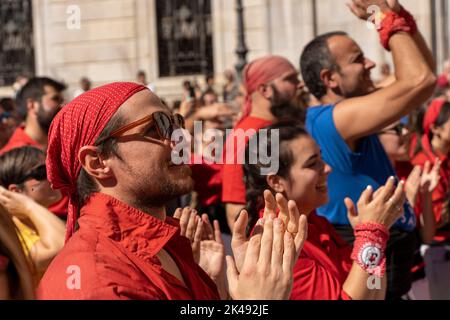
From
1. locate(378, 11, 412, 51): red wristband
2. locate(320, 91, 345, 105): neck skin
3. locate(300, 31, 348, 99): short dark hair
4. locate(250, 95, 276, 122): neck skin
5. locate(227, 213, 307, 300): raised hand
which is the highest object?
locate(378, 11, 412, 51): red wristband

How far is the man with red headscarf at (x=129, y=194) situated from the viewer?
7.29ft

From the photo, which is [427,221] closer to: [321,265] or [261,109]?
[261,109]

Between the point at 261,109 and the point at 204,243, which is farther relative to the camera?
the point at 261,109

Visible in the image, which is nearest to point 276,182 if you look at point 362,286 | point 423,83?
point 362,286

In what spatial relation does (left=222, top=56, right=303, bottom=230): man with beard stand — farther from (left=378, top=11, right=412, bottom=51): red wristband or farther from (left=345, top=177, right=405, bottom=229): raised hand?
(left=345, top=177, right=405, bottom=229): raised hand

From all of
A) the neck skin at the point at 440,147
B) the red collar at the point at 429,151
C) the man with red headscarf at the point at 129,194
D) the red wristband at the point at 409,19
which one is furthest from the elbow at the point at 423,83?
the neck skin at the point at 440,147

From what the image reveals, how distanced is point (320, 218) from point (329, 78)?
985 mm

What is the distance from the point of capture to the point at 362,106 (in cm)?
376

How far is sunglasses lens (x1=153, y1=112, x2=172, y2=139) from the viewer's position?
2.49 meters

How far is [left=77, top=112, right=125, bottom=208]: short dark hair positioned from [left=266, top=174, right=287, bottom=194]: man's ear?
1.08m

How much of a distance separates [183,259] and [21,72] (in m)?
18.3

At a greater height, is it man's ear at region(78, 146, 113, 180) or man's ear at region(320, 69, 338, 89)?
man's ear at region(320, 69, 338, 89)

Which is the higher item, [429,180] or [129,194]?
[129,194]

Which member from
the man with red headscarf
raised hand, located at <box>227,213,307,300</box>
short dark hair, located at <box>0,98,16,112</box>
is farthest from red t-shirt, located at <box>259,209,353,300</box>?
short dark hair, located at <box>0,98,16,112</box>
